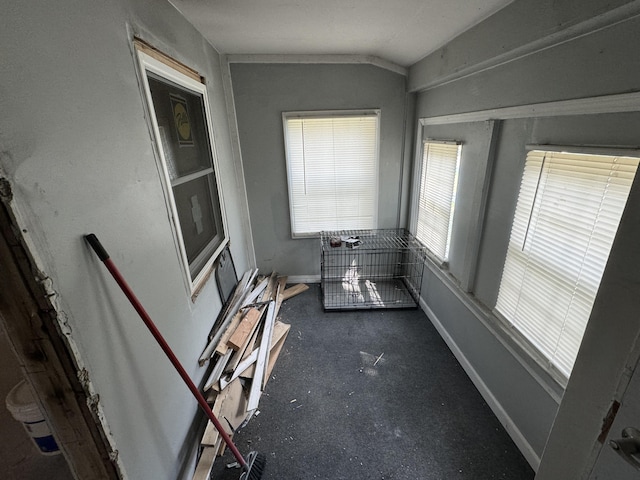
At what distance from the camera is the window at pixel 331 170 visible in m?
2.92

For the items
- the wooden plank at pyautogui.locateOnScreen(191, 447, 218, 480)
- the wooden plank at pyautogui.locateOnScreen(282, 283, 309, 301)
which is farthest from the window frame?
the wooden plank at pyautogui.locateOnScreen(191, 447, 218, 480)

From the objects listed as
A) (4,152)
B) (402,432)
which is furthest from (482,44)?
(402,432)

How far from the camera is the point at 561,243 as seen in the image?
132cm

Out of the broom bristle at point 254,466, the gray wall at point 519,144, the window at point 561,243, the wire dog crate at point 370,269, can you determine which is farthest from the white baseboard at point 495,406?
the broom bristle at point 254,466

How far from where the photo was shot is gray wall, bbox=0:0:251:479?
68 centimetres

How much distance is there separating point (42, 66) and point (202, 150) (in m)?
1.49

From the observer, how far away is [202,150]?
2172 millimetres

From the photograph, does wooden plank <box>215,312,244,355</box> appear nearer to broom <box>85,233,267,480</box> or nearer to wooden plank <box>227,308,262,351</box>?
wooden plank <box>227,308,262,351</box>

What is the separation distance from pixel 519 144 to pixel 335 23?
1.48 m

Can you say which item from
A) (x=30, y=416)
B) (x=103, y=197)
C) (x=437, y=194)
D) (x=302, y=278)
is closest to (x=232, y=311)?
(x=30, y=416)

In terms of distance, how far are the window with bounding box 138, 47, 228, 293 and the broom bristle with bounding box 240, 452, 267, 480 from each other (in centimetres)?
104

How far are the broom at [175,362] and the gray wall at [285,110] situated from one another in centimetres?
216

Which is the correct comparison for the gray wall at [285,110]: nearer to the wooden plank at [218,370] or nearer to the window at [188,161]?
the window at [188,161]

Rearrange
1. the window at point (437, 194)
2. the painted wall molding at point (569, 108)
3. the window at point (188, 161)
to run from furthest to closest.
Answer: the window at point (437, 194)
the window at point (188, 161)
the painted wall molding at point (569, 108)
